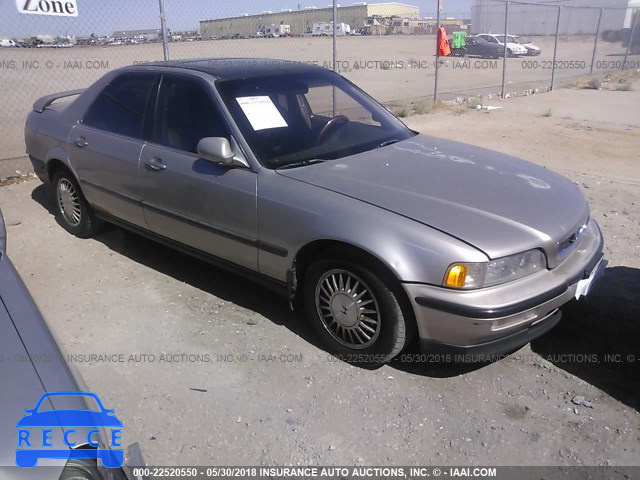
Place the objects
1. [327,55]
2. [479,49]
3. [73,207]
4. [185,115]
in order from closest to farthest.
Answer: [185,115] < [73,207] < [327,55] < [479,49]

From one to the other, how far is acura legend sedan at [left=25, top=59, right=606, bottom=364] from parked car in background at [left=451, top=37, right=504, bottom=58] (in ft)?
102

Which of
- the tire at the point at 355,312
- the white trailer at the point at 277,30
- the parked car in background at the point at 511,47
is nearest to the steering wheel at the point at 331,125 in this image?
the tire at the point at 355,312

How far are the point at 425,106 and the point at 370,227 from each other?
10016 mm

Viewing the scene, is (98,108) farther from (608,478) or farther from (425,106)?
(425,106)

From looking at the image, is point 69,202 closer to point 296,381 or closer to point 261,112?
point 261,112

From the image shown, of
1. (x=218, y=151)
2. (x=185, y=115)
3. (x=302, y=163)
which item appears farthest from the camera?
(x=185, y=115)

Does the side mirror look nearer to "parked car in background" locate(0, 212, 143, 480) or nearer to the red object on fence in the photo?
"parked car in background" locate(0, 212, 143, 480)

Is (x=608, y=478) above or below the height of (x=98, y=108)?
below

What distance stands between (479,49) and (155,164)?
3377 centimetres

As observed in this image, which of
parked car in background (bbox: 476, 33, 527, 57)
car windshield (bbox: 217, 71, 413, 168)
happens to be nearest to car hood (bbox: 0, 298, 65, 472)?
car windshield (bbox: 217, 71, 413, 168)

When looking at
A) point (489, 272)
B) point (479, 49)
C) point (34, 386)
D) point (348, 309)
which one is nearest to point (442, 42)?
point (348, 309)

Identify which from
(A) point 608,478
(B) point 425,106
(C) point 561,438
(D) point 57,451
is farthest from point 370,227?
(B) point 425,106

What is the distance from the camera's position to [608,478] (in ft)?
8.25

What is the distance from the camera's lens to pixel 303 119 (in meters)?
3.94
